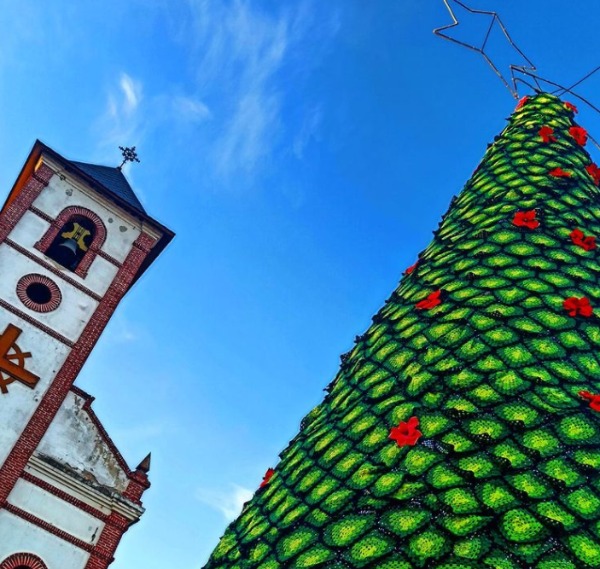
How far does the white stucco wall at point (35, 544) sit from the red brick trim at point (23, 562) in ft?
→ 0.18

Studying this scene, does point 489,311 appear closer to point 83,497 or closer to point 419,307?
point 419,307

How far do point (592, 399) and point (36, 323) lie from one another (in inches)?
449

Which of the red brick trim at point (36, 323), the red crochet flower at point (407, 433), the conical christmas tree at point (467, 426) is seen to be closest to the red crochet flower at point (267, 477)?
the conical christmas tree at point (467, 426)

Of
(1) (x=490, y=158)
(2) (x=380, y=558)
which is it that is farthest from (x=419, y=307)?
(1) (x=490, y=158)

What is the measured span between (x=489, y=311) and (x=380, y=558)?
177 cm

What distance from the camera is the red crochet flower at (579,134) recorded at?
20.2 ft

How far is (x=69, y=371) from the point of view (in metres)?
12.1

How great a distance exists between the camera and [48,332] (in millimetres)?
12180

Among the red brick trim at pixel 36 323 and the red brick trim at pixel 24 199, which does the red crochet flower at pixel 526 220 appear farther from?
the red brick trim at pixel 24 199

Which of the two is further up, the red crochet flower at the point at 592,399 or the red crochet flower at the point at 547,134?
the red crochet flower at the point at 547,134

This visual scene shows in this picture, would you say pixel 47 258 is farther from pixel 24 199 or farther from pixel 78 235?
pixel 24 199

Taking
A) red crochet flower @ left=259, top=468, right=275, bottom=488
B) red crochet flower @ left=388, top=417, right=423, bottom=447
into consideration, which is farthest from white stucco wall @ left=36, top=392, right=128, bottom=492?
red crochet flower @ left=388, top=417, right=423, bottom=447

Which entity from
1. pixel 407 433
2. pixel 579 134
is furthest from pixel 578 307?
pixel 579 134

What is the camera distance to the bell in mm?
13368
